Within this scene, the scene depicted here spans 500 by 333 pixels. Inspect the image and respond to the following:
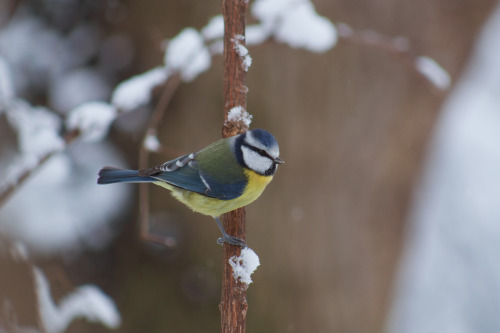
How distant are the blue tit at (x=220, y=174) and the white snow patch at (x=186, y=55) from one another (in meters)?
0.40

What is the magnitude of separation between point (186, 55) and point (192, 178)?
56 cm

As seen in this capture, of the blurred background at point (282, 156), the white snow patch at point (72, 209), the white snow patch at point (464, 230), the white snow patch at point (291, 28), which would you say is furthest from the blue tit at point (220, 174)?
the white snow patch at point (464, 230)

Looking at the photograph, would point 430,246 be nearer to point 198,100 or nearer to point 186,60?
point 198,100

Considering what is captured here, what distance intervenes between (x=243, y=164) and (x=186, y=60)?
1.70 feet

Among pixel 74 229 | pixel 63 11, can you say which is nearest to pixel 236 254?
pixel 74 229

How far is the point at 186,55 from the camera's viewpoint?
7.20 feet

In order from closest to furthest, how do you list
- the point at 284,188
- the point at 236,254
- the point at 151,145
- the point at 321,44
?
1. the point at 236,254
2. the point at 151,145
3. the point at 321,44
4. the point at 284,188

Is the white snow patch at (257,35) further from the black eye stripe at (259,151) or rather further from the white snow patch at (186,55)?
the black eye stripe at (259,151)

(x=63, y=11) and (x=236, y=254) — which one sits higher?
(x=63, y=11)

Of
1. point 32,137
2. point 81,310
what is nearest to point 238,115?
point 32,137

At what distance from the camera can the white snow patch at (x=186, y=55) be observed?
2.15 meters

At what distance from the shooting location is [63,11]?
355 centimetres

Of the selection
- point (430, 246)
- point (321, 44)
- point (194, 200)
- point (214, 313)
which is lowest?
point (194, 200)

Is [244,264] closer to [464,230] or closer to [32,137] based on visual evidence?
[32,137]
